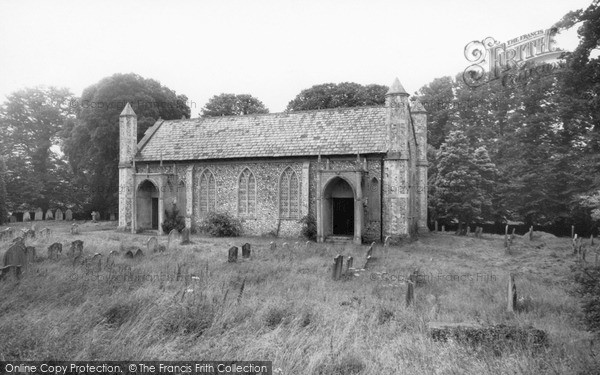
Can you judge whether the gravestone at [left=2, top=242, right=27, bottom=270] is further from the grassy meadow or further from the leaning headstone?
the leaning headstone

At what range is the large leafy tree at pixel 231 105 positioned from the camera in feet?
173

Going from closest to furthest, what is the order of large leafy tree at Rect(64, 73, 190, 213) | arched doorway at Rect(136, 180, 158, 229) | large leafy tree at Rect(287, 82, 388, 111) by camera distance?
arched doorway at Rect(136, 180, 158, 229), large leafy tree at Rect(64, 73, 190, 213), large leafy tree at Rect(287, 82, 388, 111)

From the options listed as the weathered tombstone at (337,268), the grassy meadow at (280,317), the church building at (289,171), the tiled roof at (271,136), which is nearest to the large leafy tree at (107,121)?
the church building at (289,171)

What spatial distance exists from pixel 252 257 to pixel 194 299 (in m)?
8.90

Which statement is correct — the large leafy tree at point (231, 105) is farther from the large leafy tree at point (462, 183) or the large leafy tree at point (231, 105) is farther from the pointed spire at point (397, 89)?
the pointed spire at point (397, 89)

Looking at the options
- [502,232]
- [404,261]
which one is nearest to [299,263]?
[404,261]

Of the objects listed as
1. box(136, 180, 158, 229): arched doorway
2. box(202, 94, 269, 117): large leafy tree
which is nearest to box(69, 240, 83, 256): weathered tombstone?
box(136, 180, 158, 229): arched doorway

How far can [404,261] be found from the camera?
697 inches

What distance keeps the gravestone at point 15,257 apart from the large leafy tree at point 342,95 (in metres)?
37.1

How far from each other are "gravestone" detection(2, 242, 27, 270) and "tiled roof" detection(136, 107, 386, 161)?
1703 cm

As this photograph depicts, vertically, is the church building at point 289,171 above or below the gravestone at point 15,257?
above

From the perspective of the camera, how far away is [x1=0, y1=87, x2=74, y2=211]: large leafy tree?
4222 cm

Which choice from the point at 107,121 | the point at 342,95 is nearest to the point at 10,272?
the point at 107,121

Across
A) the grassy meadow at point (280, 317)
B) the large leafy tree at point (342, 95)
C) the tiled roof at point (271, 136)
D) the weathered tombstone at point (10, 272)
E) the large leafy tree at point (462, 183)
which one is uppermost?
the large leafy tree at point (342, 95)
